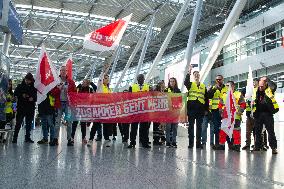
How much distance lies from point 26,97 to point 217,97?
4.64 m

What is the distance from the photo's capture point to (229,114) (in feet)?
30.1

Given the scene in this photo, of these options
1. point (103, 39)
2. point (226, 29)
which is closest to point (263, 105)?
point (226, 29)

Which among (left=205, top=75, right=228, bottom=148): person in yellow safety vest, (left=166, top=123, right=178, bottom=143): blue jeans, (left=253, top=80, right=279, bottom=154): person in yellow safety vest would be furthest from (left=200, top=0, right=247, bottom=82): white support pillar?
(left=166, top=123, right=178, bottom=143): blue jeans

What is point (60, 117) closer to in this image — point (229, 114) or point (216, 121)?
point (216, 121)

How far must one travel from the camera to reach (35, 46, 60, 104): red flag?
8781 mm

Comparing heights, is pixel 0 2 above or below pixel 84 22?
below

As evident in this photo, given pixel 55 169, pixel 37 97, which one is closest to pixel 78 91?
pixel 37 97

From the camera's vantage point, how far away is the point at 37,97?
9.02 m

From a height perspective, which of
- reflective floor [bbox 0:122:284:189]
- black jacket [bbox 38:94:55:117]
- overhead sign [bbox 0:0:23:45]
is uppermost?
overhead sign [bbox 0:0:23:45]

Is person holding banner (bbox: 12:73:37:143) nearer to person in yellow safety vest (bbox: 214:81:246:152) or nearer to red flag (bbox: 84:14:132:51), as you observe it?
person in yellow safety vest (bbox: 214:81:246:152)

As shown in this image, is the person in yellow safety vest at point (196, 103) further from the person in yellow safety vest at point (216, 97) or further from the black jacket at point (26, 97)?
the black jacket at point (26, 97)

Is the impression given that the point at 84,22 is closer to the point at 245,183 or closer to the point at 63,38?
the point at 63,38

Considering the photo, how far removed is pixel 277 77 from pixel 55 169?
2207cm

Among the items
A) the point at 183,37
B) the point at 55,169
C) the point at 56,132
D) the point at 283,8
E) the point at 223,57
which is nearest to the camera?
the point at 55,169
